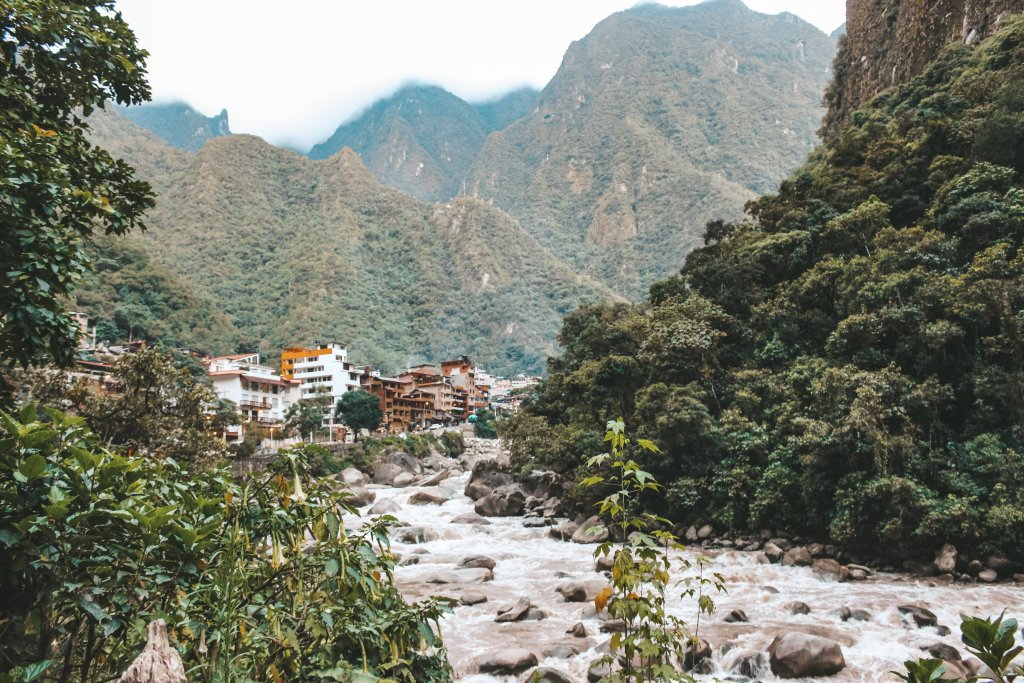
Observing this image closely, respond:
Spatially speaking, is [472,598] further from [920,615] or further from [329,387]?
[329,387]

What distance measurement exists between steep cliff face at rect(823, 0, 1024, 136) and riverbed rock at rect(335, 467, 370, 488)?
130 ft

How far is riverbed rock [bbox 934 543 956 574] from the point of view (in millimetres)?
12625

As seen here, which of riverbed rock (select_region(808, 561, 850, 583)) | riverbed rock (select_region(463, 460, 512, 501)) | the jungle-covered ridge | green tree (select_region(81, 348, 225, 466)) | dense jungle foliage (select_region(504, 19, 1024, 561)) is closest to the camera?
green tree (select_region(81, 348, 225, 466))

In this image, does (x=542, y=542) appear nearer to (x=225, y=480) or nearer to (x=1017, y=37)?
(x=225, y=480)

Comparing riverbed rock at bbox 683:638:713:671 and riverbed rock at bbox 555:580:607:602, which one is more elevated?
riverbed rock at bbox 683:638:713:671

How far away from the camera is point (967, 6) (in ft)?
94.3

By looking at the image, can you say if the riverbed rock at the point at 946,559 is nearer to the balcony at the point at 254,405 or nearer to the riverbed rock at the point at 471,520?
the riverbed rock at the point at 471,520

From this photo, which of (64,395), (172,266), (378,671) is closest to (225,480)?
(378,671)

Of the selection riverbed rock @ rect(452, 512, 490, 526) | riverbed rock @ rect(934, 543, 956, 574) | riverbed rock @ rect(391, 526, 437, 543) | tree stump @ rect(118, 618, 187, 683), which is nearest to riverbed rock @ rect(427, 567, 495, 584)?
riverbed rock @ rect(391, 526, 437, 543)

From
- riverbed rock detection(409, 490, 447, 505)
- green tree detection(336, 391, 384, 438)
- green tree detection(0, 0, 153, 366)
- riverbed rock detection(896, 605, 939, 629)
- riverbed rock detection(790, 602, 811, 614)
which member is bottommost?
riverbed rock detection(409, 490, 447, 505)

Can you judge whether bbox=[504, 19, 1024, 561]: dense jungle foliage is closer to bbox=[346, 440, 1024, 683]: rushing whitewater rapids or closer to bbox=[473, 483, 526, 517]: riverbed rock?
bbox=[346, 440, 1024, 683]: rushing whitewater rapids

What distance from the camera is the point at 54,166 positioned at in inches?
150

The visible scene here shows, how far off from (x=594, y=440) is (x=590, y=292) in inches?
3973

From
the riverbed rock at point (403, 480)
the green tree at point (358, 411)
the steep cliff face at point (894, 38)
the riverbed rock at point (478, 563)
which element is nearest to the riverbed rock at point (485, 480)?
the riverbed rock at point (403, 480)
